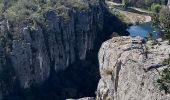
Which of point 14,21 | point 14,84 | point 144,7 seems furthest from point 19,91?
point 144,7

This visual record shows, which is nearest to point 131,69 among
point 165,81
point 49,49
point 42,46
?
point 165,81

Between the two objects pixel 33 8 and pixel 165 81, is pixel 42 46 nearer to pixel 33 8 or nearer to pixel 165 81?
pixel 33 8

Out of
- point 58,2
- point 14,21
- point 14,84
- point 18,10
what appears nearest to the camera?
point 14,84

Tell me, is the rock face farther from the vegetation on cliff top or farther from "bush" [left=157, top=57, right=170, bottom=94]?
the vegetation on cliff top

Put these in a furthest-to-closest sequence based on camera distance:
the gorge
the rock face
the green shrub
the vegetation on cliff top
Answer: the vegetation on cliff top
the gorge
the rock face
the green shrub

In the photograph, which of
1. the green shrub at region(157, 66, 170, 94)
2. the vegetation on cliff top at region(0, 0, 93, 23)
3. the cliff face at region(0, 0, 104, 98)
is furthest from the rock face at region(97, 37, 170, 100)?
the vegetation on cliff top at region(0, 0, 93, 23)

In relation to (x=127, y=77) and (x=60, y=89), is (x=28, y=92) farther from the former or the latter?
(x=127, y=77)
